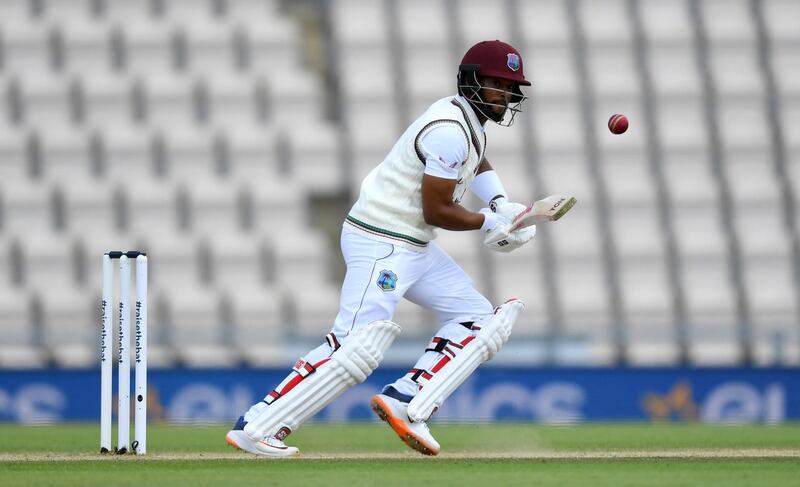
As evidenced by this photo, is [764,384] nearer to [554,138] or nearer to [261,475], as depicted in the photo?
[554,138]

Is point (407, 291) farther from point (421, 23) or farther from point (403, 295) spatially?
point (421, 23)

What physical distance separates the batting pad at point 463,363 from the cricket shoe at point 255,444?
501mm

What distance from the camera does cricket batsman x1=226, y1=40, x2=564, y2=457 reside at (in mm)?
4699

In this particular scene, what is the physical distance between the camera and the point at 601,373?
9.10 m

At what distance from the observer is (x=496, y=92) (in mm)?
4953

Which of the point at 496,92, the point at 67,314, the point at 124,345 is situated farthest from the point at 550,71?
the point at 124,345

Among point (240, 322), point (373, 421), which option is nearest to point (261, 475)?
point (373, 421)

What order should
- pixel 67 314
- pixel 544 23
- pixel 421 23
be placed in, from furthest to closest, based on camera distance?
pixel 544 23, pixel 421 23, pixel 67 314

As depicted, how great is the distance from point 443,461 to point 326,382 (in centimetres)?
51

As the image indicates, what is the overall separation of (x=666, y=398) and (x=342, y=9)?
5.26 meters

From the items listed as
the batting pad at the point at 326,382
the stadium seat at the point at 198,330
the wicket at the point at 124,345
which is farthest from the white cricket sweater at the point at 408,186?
the stadium seat at the point at 198,330

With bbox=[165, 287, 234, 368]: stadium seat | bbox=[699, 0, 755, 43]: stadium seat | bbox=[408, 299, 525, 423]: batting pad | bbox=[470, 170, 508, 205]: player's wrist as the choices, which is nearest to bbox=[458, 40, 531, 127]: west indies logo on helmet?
bbox=[470, 170, 508, 205]: player's wrist

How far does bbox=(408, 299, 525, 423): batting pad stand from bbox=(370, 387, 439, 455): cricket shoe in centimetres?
4

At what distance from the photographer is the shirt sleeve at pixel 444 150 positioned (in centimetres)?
472
